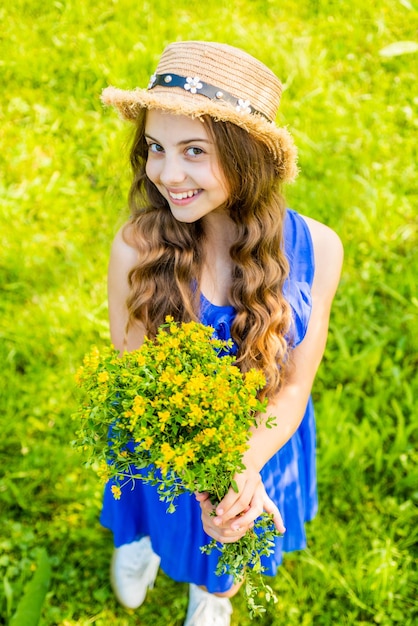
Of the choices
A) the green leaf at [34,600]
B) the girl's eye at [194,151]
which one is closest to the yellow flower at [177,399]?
the girl's eye at [194,151]

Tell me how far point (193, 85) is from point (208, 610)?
1.91 metres

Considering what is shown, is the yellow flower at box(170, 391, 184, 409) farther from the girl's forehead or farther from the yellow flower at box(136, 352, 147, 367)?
the girl's forehead

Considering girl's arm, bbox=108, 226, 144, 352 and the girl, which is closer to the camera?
the girl

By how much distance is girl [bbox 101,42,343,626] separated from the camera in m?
1.63

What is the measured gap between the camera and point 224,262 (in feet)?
6.63

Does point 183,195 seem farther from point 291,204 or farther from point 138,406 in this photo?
point 291,204

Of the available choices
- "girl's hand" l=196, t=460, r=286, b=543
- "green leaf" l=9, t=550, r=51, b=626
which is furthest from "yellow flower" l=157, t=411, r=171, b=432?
"green leaf" l=9, t=550, r=51, b=626

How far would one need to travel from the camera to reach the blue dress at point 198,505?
2.02m

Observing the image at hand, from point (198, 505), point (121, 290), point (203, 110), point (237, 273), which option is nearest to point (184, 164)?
point (203, 110)

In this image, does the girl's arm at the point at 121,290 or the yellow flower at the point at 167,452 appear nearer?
the yellow flower at the point at 167,452

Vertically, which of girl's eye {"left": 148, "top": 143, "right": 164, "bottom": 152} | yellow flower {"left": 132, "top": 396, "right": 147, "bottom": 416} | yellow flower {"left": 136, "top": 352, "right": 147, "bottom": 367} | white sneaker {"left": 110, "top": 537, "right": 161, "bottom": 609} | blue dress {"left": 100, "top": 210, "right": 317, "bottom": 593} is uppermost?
girl's eye {"left": 148, "top": 143, "right": 164, "bottom": 152}

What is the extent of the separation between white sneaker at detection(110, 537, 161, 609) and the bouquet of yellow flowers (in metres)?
1.24

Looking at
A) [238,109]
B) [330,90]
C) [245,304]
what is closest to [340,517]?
[245,304]

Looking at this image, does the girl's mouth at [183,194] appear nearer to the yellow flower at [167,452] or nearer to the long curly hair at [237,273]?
the long curly hair at [237,273]
